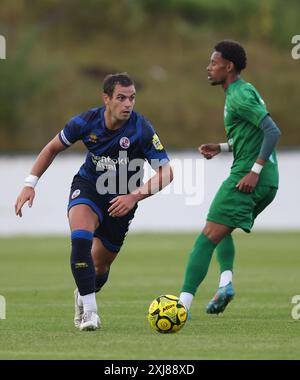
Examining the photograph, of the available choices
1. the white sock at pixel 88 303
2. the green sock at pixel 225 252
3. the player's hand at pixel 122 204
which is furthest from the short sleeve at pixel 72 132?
the green sock at pixel 225 252

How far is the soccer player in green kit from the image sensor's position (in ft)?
31.8

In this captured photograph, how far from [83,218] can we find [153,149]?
0.85 metres

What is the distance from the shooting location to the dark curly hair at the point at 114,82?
30.3 ft

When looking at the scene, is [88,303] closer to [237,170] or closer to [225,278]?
[225,278]

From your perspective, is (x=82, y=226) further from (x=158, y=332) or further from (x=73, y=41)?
(x=73, y=41)

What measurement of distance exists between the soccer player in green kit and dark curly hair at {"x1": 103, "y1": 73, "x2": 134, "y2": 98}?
107 cm

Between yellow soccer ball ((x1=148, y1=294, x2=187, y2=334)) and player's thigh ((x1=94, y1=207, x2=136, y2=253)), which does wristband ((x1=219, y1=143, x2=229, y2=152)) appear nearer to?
player's thigh ((x1=94, y1=207, x2=136, y2=253))

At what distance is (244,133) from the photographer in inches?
391

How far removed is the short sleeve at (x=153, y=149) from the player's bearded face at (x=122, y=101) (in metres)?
0.24

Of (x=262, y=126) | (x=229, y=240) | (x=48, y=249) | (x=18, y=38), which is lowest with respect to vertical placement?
(x=48, y=249)

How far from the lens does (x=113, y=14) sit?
55562mm

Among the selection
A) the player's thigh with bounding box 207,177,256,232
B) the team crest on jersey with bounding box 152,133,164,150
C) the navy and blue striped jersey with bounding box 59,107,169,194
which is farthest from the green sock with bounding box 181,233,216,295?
the team crest on jersey with bounding box 152,133,164,150
